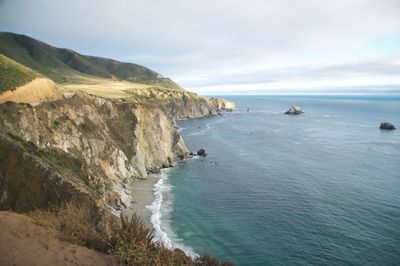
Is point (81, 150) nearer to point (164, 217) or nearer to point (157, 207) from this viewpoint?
point (157, 207)

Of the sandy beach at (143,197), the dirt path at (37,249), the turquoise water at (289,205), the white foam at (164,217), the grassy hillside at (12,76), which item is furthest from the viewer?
the grassy hillside at (12,76)

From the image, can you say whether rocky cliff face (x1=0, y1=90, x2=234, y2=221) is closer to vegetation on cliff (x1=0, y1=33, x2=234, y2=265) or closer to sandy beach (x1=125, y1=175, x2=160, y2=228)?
vegetation on cliff (x1=0, y1=33, x2=234, y2=265)

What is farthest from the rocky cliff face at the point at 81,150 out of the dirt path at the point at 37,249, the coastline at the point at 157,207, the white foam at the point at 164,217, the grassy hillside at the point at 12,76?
the dirt path at the point at 37,249

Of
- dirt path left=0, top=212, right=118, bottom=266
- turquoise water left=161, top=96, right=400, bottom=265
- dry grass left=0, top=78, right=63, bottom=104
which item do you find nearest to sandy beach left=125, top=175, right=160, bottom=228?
turquoise water left=161, top=96, right=400, bottom=265

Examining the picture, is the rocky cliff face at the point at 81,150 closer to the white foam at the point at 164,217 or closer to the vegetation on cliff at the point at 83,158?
the vegetation on cliff at the point at 83,158

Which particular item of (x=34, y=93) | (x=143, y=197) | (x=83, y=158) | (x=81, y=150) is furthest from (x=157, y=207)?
(x=34, y=93)

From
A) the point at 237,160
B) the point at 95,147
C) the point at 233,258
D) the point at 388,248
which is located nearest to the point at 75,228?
the point at 233,258

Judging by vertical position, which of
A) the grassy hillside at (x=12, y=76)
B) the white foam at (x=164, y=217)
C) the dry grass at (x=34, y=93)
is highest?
the grassy hillside at (x=12, y=76)
